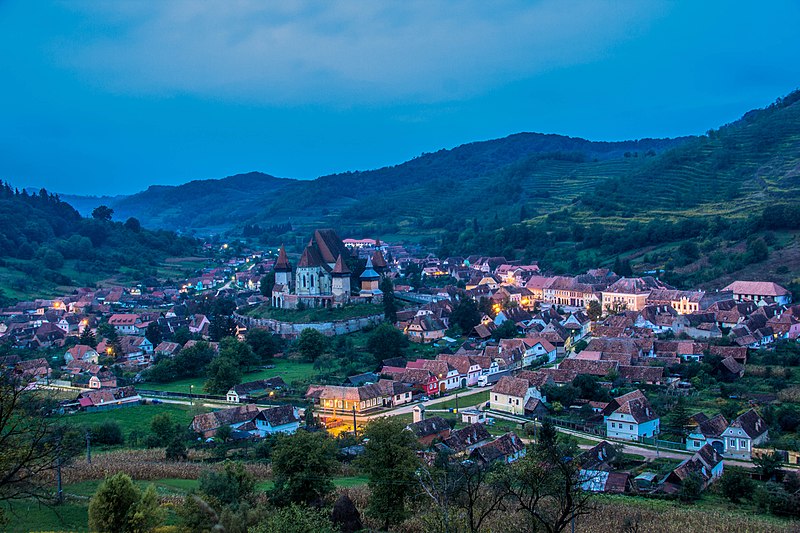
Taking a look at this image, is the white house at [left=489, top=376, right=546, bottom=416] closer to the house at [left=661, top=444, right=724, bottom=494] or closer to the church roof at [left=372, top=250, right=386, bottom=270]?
the house at [left=661, top=444, right=724, bottom=494]

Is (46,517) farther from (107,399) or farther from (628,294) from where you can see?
(628,294)

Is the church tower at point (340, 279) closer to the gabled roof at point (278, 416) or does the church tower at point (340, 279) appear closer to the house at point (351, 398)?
the house at point (351, 398)

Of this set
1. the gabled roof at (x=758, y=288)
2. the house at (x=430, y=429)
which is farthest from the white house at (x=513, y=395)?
the gabled roof at (x=758, y=288)

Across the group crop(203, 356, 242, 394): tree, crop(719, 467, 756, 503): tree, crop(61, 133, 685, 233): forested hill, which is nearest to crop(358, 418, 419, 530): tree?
crop(719, 467, 756, 503): tree

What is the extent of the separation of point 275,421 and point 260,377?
9.82m

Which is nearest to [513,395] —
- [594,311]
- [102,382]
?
[594,311]

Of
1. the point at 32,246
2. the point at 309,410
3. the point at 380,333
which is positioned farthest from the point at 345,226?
the point at 309,410

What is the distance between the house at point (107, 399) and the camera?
34.8 m

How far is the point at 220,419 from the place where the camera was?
30.2 m

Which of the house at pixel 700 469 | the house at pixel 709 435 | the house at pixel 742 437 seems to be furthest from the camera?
the house at pixel 709 435

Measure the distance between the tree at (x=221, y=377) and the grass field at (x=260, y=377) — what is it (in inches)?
49.0

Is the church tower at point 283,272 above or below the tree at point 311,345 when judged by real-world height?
above

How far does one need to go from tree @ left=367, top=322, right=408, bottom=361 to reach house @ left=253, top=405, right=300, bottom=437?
10.7 metres

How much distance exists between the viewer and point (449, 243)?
9275cm
